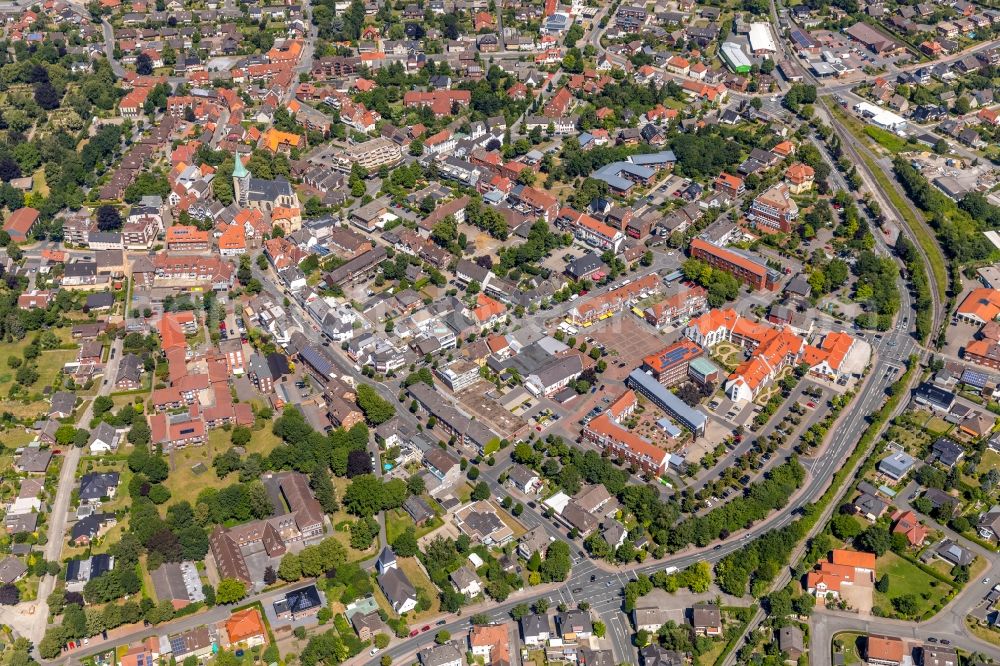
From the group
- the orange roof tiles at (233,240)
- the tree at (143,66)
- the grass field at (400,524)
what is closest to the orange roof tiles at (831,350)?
the grass field at (400,524)

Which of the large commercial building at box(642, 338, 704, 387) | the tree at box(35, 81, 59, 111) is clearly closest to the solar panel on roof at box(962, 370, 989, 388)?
the large commercial building at box(642, 338, 704, 387)

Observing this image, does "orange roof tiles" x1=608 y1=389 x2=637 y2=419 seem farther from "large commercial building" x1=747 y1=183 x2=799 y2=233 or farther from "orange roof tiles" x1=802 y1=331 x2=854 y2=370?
"large commercial building" x1=747 y1=183 x2=799 y2=233

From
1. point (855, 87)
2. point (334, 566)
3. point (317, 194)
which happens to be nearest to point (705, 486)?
point (334, 566)

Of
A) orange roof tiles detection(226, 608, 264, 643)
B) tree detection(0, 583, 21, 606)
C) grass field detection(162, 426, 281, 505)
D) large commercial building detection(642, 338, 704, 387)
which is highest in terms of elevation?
large commercial building detection(642, 338, 704, 387)

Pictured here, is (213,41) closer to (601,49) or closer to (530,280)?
(601,49)

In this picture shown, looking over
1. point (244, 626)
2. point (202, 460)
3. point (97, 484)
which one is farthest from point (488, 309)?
point (244, 626)

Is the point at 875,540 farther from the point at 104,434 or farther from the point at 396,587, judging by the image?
the point at 104,434
